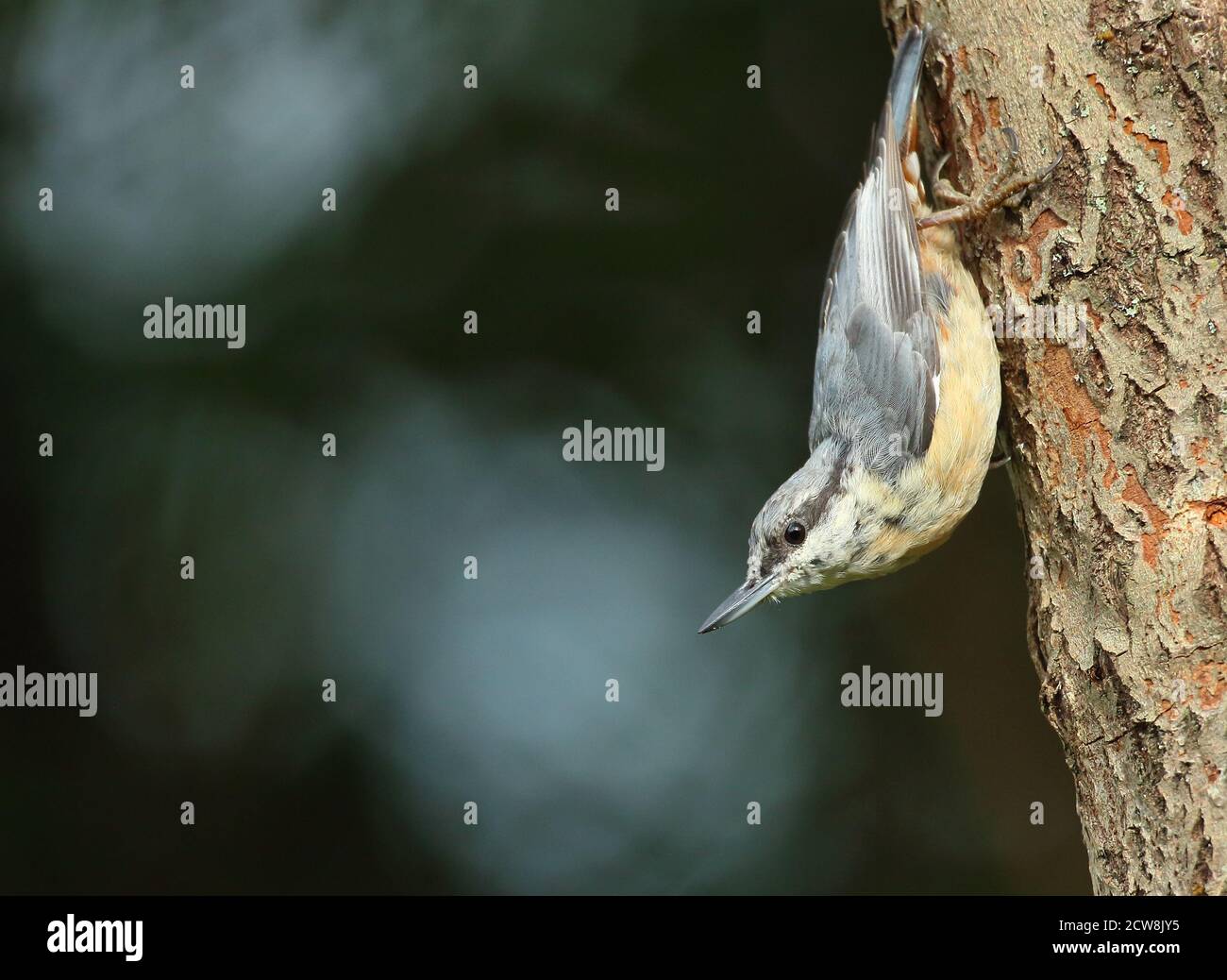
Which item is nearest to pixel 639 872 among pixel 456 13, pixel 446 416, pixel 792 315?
pixel 446 416

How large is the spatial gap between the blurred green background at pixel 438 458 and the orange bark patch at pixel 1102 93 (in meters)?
2.20

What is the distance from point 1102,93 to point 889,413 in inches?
33.8

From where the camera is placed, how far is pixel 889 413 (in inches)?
109

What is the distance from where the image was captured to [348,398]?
4.66 meters

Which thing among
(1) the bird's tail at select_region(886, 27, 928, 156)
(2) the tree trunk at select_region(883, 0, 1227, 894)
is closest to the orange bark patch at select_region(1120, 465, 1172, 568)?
(2) the tree trunk at select_region(883, 0, 1227, 894)

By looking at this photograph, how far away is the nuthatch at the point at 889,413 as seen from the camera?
2.68m

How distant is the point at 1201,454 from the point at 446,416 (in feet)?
10.6

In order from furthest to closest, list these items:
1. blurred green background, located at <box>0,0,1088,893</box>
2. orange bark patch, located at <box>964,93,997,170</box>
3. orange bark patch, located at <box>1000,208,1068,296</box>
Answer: blurred green background, located at <box>0,0,1088,893</box> → orange bark patch, located at <box>964,93,997,170</box> → orange bark patch, located at <box>1000,208,1068,296</box>

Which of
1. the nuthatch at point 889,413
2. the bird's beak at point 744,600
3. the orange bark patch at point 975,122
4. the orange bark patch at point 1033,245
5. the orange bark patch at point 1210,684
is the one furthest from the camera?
the bird's beak at point 744,600

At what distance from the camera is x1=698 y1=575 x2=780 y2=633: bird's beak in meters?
2.80

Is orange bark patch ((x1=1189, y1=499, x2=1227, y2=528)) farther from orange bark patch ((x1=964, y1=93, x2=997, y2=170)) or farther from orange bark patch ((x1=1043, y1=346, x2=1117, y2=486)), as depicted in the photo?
orange bark patch ((x1=964, y1=93, x2=997, y2=170))

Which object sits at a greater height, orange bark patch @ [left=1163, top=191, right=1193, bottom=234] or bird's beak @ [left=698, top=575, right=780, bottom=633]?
orange bark patch @ [left=1163, top=191, right=1193, bottom=234]

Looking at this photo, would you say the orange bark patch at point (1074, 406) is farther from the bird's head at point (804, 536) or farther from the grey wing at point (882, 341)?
the bird's head at point (804, 536)

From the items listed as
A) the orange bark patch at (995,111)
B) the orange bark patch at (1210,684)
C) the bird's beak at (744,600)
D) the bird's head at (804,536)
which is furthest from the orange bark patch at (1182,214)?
the bird's beak at (744,600)
